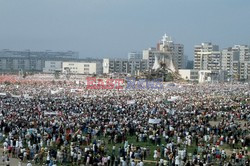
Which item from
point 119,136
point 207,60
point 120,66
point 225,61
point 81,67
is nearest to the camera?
point 119,136

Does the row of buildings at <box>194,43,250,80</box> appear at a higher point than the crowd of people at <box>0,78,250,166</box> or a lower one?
higher

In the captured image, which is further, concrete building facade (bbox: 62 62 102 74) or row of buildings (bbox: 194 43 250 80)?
concrete building facade (bbox: 62 62 102 74)

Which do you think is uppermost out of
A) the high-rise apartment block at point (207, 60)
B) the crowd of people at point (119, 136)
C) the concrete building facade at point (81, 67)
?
the high-rise apartment block at point (207, 60)

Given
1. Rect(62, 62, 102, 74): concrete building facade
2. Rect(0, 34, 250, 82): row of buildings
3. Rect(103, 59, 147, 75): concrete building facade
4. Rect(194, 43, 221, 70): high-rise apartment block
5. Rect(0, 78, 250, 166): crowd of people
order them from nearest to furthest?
Rect(0, 78, 250, 166): crowd of people
Rect(0, 34, 250, 82): row of buildings
Rect(194, 43, 221, 70): high-rise apartment block
Rect(62, 62, 102, 74): concrete building facade
Rect(103, 59, 147, 75): concrete building facade

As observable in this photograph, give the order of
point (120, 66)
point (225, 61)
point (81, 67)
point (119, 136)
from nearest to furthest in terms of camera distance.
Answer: point (119, 136), point (225, 61), point (81, 67), point (120, 66)

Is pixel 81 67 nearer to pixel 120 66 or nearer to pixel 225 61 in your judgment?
pixel 120 66

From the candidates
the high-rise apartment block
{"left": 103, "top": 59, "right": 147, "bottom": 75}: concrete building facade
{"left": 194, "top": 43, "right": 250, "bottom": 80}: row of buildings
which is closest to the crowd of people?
{"left": 194, "top": 43, "right": 250, "bottom": 80}: row of buildings

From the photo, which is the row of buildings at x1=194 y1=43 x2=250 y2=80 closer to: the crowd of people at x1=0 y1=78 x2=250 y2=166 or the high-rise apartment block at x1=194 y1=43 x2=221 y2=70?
the high-rise apartment block at x1=194 y1=43 x2=221 y2=70

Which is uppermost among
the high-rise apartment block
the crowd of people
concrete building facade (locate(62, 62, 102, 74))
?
the high-rise apartment block

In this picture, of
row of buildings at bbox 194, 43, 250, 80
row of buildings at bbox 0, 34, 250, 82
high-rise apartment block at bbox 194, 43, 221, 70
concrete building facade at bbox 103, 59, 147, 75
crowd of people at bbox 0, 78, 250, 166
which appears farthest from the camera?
concrete building facade at bbox 103, 59, 147, 75

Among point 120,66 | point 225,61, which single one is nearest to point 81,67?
point 120,66

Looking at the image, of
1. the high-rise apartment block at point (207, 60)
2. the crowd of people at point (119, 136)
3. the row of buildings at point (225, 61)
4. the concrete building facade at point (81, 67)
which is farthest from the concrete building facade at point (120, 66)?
the crowd of people at point (119, 136)

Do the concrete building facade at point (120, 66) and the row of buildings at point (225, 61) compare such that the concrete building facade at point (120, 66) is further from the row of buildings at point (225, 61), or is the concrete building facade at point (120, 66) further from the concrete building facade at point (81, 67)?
the row of buildings at point (225, 61)
